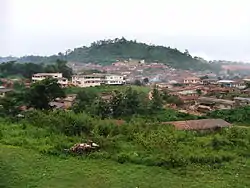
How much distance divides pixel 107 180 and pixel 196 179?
2.79 metres

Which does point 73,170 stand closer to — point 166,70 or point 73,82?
point 73,82

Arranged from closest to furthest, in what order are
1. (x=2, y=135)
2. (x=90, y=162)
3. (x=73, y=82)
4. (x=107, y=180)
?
1. (x=107, y=180)
2. (x=90, y=162)
3. (x=2, y=135)
4. (x=73, y=82)

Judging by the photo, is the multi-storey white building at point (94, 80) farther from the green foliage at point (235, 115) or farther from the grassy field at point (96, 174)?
the grassy field at point (96, 174)

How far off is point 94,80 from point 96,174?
45.3 m

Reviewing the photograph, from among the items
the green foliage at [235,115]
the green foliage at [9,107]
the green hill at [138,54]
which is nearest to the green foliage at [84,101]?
the green foliage at [9,107]

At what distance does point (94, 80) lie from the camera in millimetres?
56656

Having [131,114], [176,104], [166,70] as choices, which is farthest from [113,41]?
[131,114]

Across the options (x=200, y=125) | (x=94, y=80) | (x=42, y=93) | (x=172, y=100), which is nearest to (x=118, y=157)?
(x=200, y=125)

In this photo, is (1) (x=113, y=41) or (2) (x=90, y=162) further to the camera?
(1) (x=113, y=41)

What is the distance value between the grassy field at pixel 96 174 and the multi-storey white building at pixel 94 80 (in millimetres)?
41268

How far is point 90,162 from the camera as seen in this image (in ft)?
42.2

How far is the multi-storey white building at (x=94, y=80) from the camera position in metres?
54.8

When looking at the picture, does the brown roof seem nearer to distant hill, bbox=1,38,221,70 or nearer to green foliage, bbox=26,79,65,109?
green foliage, bbox=26,79,65,109

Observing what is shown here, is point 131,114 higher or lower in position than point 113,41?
lower
